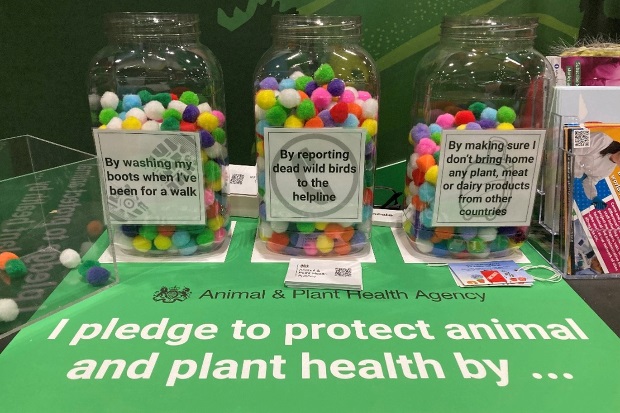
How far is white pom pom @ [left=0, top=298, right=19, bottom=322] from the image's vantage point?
0.82m

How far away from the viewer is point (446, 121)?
988 millimetres

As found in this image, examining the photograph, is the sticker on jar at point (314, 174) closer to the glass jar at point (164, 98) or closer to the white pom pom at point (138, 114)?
the glass jar at point (164, 98)

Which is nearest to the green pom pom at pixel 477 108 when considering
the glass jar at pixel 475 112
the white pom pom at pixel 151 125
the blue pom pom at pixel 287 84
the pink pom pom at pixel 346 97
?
the glass jar at pixel 475 112

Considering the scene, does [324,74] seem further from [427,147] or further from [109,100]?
[109,100]

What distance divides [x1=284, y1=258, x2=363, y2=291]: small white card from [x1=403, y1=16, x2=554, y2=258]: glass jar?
0.55 ft

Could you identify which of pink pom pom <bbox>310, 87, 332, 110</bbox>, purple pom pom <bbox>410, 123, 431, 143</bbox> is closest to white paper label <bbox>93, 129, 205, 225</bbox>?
pink pom pom <bbox>310, 87, 332, 110</bbox>

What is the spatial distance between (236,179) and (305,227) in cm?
29

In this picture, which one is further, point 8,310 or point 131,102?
point 131,102

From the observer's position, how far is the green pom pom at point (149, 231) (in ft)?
→ 3.34

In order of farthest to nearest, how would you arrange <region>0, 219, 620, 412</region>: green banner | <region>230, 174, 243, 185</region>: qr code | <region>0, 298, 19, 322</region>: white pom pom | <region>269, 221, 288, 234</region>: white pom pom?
<region>230, 174, 243, 185</region>: qr code < <region>269, 221, 288, 234</region>: white pom pom < <region>0, 298, 19, 322</region>: white pom pom < <region>0, 219, 620, 412</region>: green banner

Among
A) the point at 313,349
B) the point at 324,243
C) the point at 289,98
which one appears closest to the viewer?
the point at 313,349

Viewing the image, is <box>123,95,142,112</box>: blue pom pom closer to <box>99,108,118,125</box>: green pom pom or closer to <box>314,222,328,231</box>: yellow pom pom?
<box>99,108,118,125</box>: green pom pom

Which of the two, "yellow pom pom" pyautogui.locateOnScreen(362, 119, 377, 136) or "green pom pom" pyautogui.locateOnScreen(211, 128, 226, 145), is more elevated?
"yellow pom pom" pyautogui.locateOnScreen(362, 119, 377, 136)

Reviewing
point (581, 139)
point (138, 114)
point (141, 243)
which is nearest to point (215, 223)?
point (141, 243)
